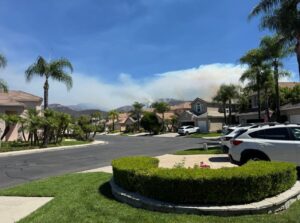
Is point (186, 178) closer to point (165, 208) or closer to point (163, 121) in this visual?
point (165, 208)

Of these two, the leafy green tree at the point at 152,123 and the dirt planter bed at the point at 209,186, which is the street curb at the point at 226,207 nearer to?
the dirt planter bed at the point at 209,186

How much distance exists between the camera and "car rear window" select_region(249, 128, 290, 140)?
1042 centimetres

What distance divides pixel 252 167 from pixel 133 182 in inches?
104

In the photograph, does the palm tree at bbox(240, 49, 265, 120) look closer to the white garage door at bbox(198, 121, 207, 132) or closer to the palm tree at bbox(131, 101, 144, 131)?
the white garage door at bbox(198, 121, 207, 132)

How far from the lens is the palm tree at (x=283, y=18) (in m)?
20.2

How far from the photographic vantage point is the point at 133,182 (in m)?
7.44

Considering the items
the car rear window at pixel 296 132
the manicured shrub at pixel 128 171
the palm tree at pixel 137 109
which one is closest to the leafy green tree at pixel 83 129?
the manicured shrub at pixel 128 171

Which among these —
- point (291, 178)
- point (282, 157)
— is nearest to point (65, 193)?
point (291, 178)

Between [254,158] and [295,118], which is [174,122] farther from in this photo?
[254,158]

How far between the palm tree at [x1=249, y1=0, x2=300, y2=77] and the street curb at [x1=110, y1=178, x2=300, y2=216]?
1589cm

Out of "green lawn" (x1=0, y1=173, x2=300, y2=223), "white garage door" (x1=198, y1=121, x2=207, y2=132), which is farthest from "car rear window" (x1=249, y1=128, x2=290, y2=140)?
"white garage door" (x1=198, y1=121, x2=207, y2=132)

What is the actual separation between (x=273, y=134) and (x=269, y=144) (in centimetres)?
44

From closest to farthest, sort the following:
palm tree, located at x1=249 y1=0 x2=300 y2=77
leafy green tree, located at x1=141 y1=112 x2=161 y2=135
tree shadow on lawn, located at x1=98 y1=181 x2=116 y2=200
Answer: tree shadow on lawn, located at x1=98 y1=181 x2=116 y2=200
palm tree, located at x1=249 y1=0 x2=300 y2=77
leafy green tree, located at x1=141 y1=112 x2=161 y2=135

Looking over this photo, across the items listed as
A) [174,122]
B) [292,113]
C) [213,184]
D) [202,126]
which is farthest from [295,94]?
[213,184]
